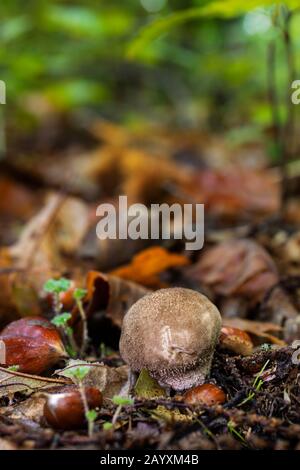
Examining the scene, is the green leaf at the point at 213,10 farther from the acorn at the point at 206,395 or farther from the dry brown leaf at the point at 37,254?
the acorn at the point at 206,395

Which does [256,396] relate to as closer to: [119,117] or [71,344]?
[71,344]

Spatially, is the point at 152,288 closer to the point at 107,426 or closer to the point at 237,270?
the point at 237,270

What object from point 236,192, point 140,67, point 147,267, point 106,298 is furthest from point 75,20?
point 140,67

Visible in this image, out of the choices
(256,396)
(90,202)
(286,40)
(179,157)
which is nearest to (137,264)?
(256,396)

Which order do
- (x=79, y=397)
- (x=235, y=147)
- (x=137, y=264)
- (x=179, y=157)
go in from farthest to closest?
1. (x=235, y=147)
2. (x=179, y=157)
3. (x=137, y=264)
4. (x=79, y=397)

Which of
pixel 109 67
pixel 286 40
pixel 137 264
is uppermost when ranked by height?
pixel 109 67
